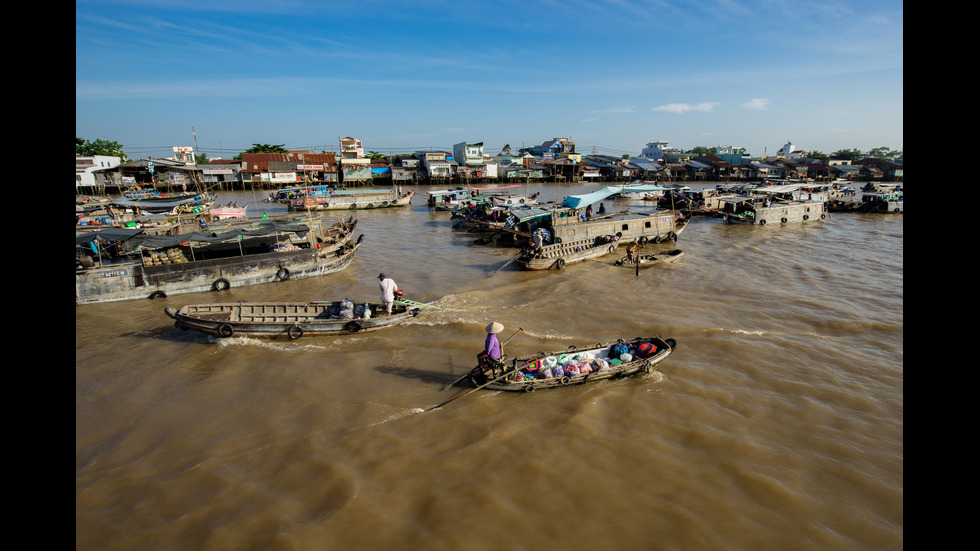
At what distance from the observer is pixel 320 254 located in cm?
2011

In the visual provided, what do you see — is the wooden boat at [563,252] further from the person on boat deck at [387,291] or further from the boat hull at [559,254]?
the person on boat deck at [387,291]

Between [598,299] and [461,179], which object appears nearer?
[598,299]

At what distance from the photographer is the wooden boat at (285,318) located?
1262cm

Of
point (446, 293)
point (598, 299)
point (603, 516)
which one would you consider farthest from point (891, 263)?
point (603, 516)

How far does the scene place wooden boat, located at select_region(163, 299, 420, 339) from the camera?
497 inches

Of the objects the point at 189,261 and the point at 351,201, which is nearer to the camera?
the point at 189,261

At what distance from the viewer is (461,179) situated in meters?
64.8

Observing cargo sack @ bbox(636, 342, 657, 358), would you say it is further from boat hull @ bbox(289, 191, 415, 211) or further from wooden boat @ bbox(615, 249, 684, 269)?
Result: boat hull @ bbox(289, 191, 415, 211)

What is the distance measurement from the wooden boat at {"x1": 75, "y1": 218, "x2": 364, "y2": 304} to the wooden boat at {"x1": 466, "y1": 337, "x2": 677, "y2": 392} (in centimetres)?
1252

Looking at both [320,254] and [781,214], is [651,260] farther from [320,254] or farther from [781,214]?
[781,214]

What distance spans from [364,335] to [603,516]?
341 inches

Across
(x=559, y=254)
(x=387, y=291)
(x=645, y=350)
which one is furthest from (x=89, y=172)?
(x=645, y=350)

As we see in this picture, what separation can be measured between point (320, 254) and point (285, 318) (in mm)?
7164
